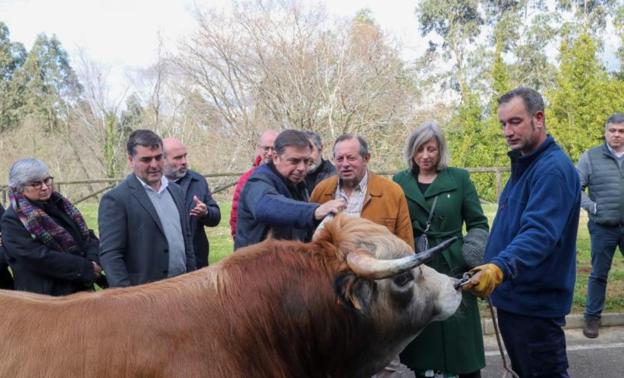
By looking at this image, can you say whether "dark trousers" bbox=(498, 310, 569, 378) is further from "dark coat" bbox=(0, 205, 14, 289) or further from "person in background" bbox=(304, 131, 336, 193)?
"dark coat" bbox=(0, 205, 14, 289)

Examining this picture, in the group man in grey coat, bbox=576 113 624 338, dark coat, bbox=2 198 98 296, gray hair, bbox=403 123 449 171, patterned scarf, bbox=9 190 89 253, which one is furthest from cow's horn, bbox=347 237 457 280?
man in grey coat, bbox=576 113 624 338

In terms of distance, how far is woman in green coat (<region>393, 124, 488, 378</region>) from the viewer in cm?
408

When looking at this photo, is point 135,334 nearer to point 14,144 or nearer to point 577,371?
point 577,371

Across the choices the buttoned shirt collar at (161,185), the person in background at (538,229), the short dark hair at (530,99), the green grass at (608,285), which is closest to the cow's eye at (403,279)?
the person in background at (538,229)

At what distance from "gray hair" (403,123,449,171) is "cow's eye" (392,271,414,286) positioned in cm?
160

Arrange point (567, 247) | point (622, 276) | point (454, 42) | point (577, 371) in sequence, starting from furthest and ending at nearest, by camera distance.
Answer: point (454, 42)
point (622, 276)
point (577, 371)
point (567, 247)

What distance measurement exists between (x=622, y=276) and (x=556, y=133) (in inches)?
554

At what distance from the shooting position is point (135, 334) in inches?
90.7

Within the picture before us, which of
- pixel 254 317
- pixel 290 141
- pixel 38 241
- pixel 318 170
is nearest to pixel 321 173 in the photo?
pixel 318 170

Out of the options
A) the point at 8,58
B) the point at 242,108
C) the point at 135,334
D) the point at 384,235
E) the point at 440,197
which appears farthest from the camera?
the point at 8,58

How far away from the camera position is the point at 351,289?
2627 millimetres

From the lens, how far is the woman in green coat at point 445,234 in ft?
13.4

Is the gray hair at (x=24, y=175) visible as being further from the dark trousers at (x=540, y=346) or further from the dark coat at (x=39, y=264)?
the dark trousers at (x=540, y=346)

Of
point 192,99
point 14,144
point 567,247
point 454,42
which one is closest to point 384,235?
point 567,247
